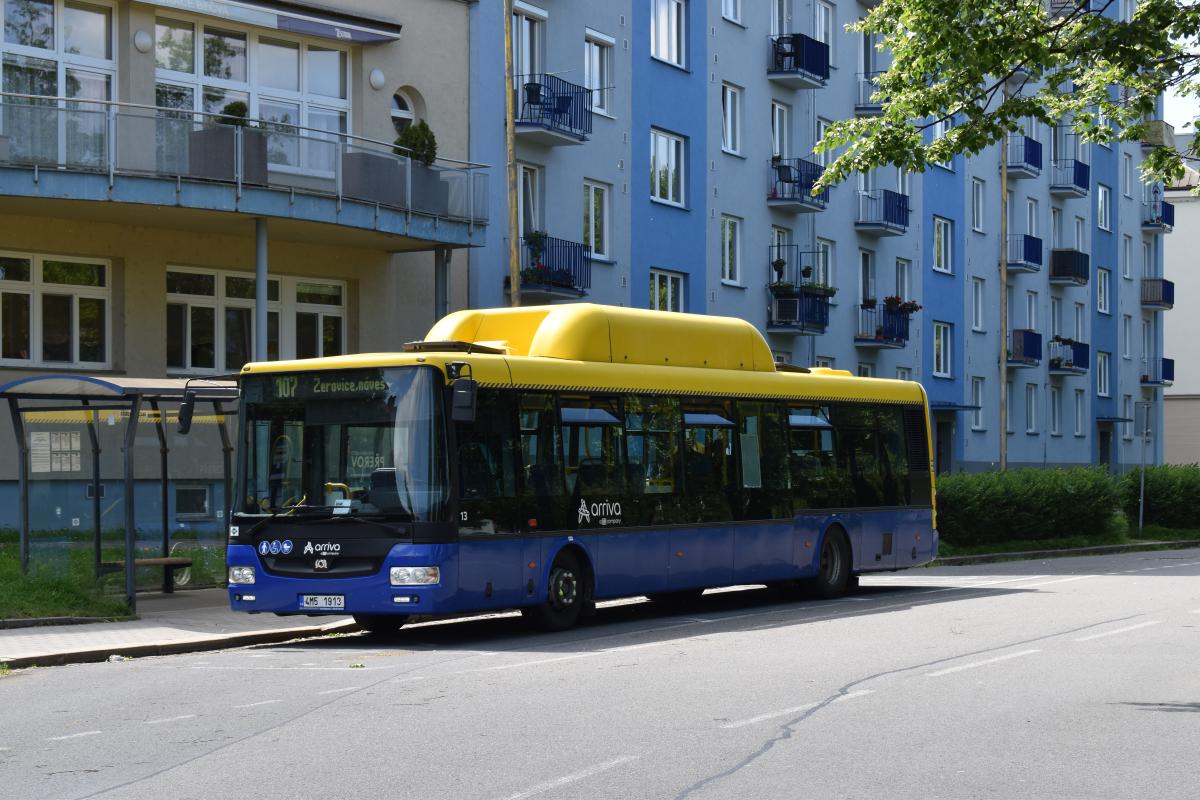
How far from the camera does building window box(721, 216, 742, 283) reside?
39.0m

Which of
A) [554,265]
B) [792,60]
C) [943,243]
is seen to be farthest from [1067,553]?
[943,243]

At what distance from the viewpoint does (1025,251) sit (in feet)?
177

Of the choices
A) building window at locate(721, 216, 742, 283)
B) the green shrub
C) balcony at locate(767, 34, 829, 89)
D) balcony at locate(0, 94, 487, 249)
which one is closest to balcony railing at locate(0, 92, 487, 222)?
balcony at locate(0, 94, 487, 249)

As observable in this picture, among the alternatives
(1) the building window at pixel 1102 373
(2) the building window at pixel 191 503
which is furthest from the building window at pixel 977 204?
(2) the building window at pixel 191 503

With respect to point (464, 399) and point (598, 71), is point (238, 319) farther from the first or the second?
point (464, 399)

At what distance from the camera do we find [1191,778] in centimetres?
837

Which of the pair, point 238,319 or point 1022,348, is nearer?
point 238,319

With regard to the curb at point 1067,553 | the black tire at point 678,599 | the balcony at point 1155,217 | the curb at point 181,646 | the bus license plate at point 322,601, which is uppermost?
the balcony at point 1155,217

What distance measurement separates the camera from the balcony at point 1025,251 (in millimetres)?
53684

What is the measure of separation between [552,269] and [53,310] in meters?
9.49

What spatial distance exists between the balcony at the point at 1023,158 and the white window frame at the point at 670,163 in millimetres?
19002

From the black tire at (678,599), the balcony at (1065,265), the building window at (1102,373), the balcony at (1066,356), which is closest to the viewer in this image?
the black tire at (678,599)

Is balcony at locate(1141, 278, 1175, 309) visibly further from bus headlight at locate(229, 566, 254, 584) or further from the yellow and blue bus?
bus headlight at locate(229, 566, 254, 584)

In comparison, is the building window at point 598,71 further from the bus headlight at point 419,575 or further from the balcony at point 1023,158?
the balcony at point 1023,158
